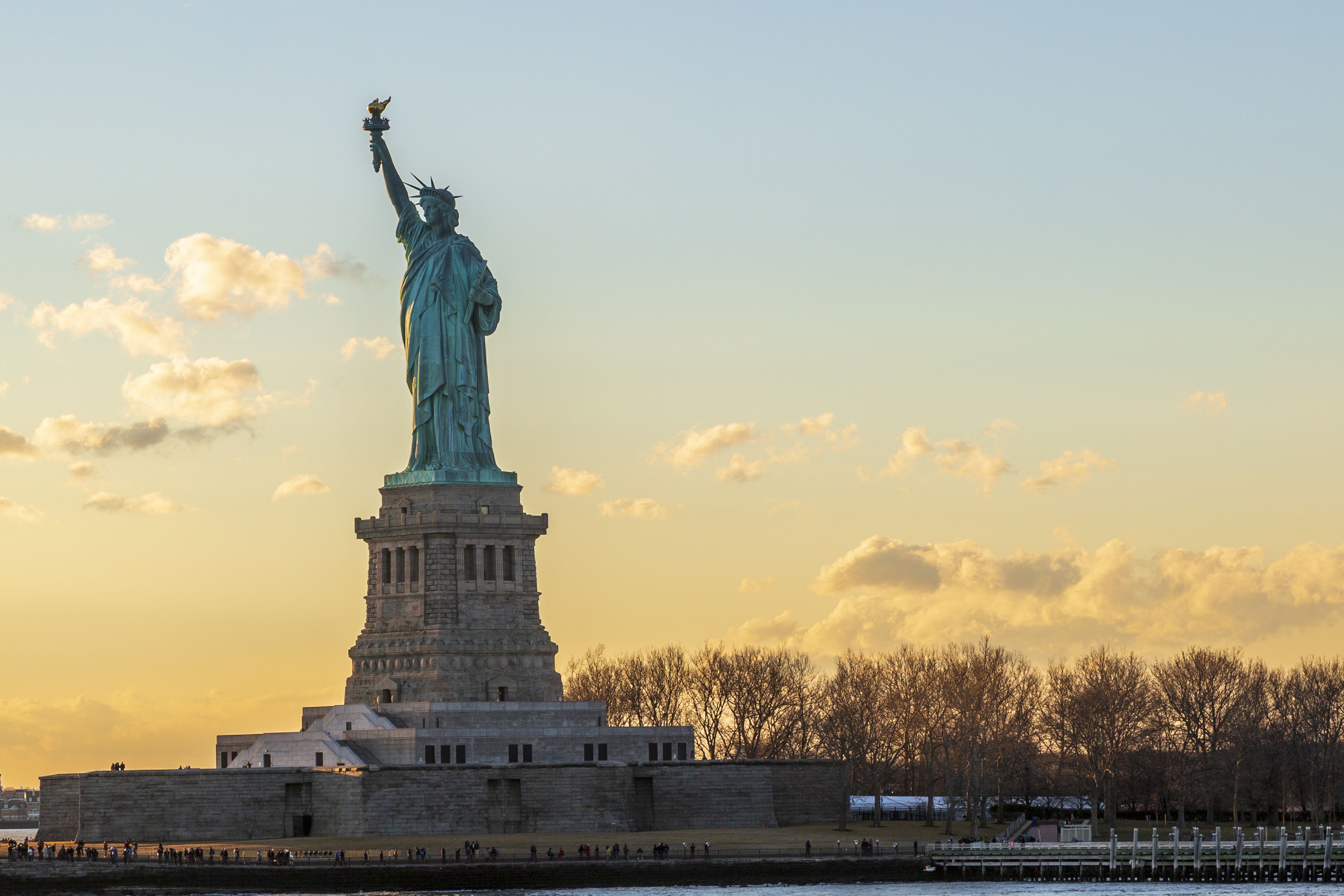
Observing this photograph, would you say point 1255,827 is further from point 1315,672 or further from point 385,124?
point 385,124

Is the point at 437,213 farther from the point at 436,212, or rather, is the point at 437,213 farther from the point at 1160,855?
the point at 1160,855

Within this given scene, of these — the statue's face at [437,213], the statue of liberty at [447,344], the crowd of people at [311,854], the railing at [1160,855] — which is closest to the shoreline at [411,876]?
the crowd of people at [311,854]

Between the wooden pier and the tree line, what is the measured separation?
11.3 m

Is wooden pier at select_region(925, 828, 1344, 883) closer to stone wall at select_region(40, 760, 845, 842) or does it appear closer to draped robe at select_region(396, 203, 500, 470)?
stone wall at select_region(40, 760, 845, 842)

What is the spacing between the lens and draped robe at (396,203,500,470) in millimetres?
110125

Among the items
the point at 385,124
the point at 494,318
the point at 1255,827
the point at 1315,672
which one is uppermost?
the point at 385,124

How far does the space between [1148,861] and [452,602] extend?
3071 centimetres

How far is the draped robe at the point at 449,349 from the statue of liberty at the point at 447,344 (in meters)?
0.03

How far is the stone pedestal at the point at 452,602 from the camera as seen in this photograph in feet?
350

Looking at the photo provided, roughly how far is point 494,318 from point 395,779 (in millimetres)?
23264

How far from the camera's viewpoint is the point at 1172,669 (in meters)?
130

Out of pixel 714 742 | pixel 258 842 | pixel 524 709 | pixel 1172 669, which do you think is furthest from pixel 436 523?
pixel 1172 669

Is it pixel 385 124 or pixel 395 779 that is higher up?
pixel 385 124

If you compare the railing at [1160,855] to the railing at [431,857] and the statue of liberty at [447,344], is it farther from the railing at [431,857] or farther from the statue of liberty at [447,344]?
the statue of liberty at [447,344]
